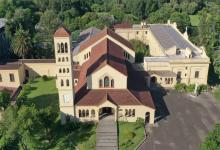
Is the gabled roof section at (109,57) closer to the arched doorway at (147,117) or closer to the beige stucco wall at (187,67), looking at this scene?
the beige stucco wall at (187,67)

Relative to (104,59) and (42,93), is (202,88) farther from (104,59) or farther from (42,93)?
(42,93)

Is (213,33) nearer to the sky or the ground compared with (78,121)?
nearer to the sky

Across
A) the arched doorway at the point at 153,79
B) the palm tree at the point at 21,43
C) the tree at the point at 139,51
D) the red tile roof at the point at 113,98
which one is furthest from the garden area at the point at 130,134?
the palm tree at the point at 21,43

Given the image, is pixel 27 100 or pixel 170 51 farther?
pixel 170 51

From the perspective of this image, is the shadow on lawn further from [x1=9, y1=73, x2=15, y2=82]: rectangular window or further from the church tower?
[x1=9, y1=73, x2=15, y2=82]: rectangular window

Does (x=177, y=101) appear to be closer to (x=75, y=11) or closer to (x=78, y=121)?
(x=78, y=121)

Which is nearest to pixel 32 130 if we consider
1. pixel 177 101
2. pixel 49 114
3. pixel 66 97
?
pixel 49 114
